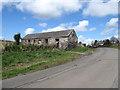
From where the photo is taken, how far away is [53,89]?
18.4ft

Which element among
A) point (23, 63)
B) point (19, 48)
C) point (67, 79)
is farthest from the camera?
point (19, 48)

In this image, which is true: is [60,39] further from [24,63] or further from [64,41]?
[24,63]

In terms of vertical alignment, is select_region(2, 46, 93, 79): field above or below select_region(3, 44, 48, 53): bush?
below

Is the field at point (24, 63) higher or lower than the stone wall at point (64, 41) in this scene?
lower

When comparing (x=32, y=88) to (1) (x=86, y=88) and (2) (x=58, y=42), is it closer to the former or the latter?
(1) (x=86, y=88)

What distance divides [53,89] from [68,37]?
93.6 feet

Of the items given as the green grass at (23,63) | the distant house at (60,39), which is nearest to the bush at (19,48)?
the green grass at (23,63)

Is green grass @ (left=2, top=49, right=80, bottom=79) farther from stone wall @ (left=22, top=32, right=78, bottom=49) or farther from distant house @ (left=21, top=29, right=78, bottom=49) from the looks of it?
stone wall @ (left=22, top=32, right=78, bottom=49)

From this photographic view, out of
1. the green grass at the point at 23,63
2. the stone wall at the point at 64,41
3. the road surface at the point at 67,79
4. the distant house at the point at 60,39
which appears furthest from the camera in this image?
the distant house at the point at 60,39

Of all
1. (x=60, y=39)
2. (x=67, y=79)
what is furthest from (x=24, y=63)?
(x=60, y=39)

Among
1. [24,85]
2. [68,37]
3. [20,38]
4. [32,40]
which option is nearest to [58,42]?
[68,37]

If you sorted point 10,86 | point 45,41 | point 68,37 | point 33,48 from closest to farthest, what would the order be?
1. point 10,86
2. point 33,48
3. point 68,37
4. point 45,41

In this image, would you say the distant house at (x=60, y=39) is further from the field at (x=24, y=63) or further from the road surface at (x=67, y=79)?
the road surface at (x=67, y=79)

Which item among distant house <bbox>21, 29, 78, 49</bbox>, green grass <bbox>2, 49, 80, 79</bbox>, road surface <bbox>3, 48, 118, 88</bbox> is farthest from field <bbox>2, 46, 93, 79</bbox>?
distant house <bbox>21, 29, 78, 49</bbox>
